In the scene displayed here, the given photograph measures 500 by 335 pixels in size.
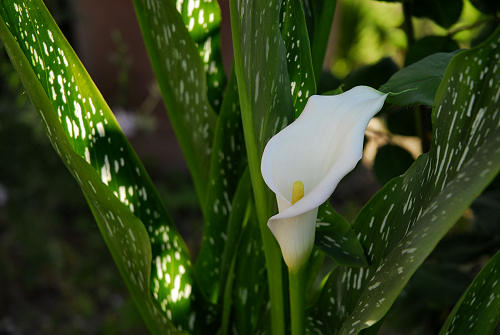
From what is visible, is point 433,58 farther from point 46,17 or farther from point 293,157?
point 46,17

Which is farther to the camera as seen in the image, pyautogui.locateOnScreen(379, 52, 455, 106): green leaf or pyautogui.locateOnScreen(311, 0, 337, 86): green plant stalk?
pyautogui.locateOnScreen(311, 0, 337, 86): green plant stalk

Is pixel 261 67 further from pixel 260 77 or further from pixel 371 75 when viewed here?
pixel 371 75

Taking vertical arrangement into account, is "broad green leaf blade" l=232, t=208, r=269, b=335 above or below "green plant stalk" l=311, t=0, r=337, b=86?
below

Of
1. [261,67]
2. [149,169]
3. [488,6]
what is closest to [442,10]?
[488,6]

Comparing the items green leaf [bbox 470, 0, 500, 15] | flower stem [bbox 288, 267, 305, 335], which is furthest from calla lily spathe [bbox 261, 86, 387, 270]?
green leaf [bbox 470, 0, 500, 15]

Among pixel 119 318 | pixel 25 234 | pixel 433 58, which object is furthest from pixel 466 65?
pixel 25 234

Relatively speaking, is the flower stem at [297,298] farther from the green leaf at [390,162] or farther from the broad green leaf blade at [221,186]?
the green leaf at [390,162]

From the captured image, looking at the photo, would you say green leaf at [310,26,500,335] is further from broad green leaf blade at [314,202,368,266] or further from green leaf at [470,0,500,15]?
green leaf at [470,0,500,15]

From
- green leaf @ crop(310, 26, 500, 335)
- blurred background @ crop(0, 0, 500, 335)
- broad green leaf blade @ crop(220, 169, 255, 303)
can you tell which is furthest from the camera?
blurred background @ crop(0, 0, 500, 335)

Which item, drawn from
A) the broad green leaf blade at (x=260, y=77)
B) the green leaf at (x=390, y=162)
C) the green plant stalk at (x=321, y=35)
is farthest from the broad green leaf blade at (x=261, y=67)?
the green leaf at (x=390, y=162)
